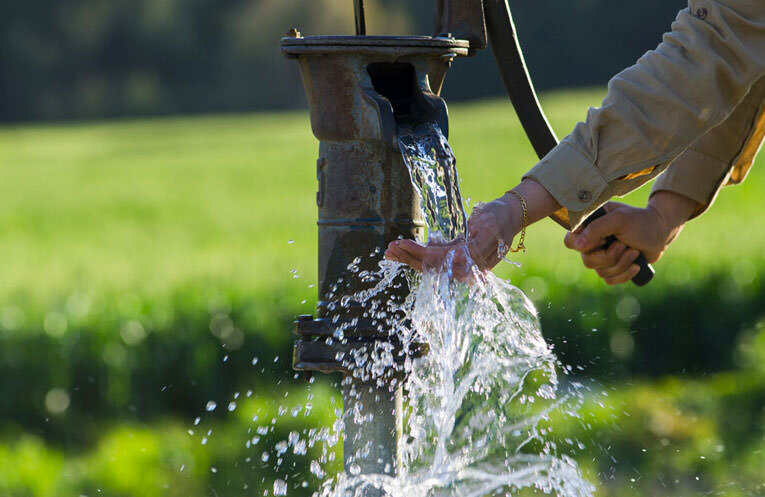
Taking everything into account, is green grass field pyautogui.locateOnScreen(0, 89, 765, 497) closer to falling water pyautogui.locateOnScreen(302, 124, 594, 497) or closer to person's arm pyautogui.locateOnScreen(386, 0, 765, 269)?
falling water pyautogui.locateOnScreen(302, 124, 594, 497)

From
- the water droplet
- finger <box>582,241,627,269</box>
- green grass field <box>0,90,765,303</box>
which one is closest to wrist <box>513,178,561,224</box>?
finger <box>582,241,627,269</box>

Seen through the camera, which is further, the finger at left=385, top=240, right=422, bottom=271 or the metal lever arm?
the metal lever arm

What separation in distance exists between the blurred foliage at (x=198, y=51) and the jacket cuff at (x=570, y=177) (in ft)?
116

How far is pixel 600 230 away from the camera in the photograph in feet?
6.74

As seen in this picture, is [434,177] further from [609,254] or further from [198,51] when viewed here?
[198,51]

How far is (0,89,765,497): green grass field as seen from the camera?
13.0 ft


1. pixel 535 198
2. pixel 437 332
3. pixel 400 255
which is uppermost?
pixel 535 198

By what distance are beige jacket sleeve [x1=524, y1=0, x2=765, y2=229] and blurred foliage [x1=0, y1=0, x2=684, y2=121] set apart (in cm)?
3524

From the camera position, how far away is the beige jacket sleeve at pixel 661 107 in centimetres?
174

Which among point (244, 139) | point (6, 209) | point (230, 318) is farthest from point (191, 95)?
point (230, 318)

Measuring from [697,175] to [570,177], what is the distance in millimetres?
568

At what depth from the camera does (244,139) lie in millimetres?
21328

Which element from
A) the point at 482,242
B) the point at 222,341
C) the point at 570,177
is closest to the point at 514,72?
the point at 570,177

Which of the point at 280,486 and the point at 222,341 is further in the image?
the point at 222,341
